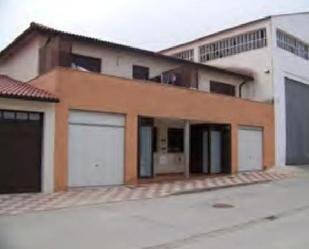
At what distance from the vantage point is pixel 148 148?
20.5 m

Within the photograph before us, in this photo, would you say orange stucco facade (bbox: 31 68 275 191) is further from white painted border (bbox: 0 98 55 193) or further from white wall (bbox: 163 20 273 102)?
white wall (bbox: 163 20 273 102)

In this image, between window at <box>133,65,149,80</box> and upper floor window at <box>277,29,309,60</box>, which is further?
upper floor window at <box>277,29,309,60</box>

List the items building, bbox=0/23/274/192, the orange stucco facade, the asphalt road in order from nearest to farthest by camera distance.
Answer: the asphalt road
the orange stucco facade
building, bbox=0/23/274/192

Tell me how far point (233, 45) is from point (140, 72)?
8909 mm

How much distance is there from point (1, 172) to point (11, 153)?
0.71 metres

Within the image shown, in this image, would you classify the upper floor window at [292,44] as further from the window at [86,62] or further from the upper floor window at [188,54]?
the window at [86,62]

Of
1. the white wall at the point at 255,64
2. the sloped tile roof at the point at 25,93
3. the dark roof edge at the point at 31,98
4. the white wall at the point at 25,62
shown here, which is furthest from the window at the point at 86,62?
the white wall at the point at 255,64

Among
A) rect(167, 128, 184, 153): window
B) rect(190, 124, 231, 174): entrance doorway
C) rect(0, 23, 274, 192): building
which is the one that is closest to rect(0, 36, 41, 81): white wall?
rect(0, 23, 274, 192): building

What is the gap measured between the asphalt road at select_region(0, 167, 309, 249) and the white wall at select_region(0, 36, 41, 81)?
8.84 m

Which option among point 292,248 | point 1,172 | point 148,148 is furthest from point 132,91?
point 292,248

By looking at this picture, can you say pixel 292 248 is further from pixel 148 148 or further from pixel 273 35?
pixel 273 35

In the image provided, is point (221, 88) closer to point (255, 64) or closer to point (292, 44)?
point (255, 64)

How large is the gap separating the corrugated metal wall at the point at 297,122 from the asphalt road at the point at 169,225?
13726mm

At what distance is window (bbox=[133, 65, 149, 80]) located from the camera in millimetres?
22344
